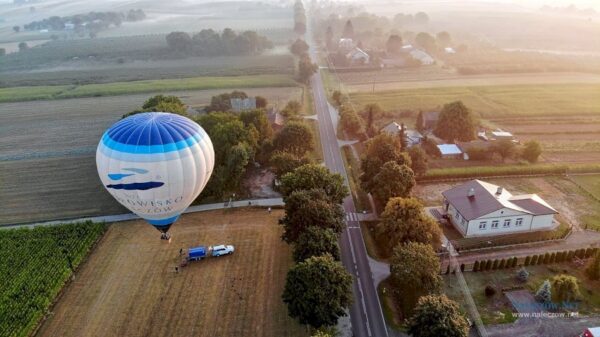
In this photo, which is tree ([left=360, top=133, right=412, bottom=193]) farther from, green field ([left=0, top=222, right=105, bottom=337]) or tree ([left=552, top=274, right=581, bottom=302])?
green field ([left=0, top=222, right=105, bottom=337])

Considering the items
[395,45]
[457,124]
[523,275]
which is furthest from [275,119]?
[395,45]

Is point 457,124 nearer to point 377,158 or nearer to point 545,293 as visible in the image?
point 377,158

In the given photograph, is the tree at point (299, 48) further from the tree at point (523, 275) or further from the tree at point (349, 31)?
the tree at point (523, 275)

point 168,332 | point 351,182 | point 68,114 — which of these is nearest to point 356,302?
point 168,332

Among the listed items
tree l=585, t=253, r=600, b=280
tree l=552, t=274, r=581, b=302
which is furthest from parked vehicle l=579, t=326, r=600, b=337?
tree l=585, t=253, r=600, b=280

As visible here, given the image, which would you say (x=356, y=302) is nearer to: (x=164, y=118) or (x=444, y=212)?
(x=444, y=212)

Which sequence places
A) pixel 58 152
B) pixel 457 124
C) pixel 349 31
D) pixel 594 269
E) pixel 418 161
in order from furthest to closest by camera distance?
1. pixel 349 31
2. pixel 58 152
3. pixel 457 124
4. pixel 418 161
5. pixel 594 269
